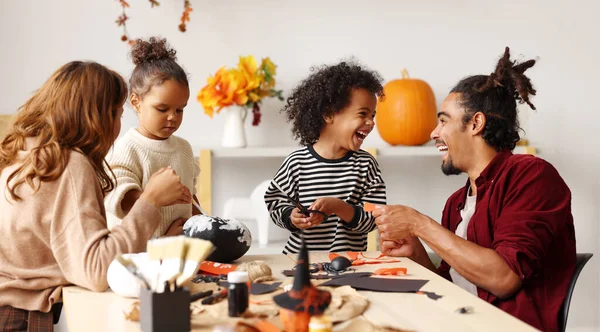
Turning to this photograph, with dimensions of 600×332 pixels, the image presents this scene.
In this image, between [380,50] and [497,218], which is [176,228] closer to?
[497,218]

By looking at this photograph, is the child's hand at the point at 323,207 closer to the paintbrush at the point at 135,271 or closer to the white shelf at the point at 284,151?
the white shelf at the point at 284,151

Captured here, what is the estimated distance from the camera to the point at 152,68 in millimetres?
2395

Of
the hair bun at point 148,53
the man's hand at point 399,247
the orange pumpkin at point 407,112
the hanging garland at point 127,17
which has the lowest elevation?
the man's hand at point 399,247

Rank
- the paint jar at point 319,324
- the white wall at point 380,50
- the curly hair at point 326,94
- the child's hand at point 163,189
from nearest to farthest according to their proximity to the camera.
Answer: the paint jar at point 319,324
the child's hand at point 163,189
the curly hair at point 326,94
the white wall at point 380,50

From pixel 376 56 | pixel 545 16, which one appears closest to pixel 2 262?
pixel 376 56

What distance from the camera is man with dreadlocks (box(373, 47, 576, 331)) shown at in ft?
6.19

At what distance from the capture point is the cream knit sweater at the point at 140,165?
7.06 feet

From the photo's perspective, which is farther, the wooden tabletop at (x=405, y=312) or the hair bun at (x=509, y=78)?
the hair bun at (x=509, y=78)

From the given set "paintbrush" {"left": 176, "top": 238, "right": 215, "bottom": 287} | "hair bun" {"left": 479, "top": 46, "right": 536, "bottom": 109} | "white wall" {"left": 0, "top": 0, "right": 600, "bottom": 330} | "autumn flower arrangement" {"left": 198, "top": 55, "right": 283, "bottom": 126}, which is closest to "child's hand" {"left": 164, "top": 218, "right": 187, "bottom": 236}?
"paintbrush" {"left": 176, "top": 238, "right": 215, "bottom": 287}

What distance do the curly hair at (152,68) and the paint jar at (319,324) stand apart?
1.35 metres

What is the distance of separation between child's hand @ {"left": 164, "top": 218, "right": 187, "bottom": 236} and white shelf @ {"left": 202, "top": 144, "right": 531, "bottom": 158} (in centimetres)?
114

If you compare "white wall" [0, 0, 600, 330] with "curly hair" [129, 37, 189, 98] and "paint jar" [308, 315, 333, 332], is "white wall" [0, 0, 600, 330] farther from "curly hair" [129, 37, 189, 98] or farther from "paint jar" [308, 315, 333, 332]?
"paint jar" [308, 315, 333, 332]

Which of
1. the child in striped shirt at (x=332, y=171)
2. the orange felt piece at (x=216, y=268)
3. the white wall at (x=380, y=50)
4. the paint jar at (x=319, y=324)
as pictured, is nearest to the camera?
the paint jar at (x=319, y=324)

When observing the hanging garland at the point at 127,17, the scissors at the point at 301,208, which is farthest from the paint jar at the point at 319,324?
the hanging garland at the point at 127,17
